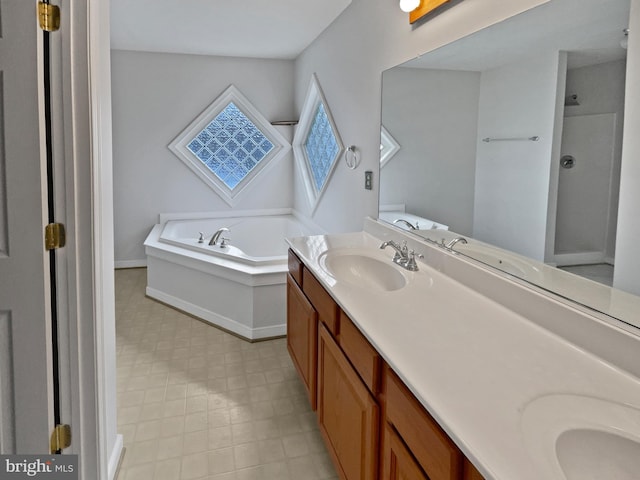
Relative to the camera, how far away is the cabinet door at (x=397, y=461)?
973 mm

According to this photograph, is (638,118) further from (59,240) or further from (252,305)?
(252,305)

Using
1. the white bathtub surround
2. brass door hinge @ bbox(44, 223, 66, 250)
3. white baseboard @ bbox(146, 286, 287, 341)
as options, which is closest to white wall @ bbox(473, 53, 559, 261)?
brass door hinge @ bbox(44, 223, 66, 250)

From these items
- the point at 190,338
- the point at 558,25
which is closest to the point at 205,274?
the point at 190,338

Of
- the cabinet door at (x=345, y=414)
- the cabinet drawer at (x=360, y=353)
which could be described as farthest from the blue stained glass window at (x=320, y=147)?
the cabinet drawer at (x=360, y=353)

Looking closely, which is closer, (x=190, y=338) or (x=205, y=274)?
(x=190, y=338)

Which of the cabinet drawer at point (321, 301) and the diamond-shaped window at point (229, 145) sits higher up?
the diamond-shaped window at point (229, 145)

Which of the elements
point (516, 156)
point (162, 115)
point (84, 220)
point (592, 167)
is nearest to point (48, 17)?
point (84, 220)

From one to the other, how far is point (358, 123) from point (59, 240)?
1970 mm

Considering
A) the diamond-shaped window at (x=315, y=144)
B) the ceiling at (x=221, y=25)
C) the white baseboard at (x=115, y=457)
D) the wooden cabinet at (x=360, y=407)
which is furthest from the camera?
the diamond-shaped window at (x=315, y=144)

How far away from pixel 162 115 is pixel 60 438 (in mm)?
3686

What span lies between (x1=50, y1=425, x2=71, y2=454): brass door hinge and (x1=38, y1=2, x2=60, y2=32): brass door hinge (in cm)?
137

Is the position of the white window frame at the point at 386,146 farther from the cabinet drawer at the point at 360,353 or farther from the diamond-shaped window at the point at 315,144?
the cabinet drawer at the point at 360,353

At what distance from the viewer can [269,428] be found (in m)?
2.05

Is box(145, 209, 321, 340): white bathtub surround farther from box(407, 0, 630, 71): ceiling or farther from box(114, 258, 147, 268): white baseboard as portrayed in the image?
box(407, 0, 630, 71): ceiling
